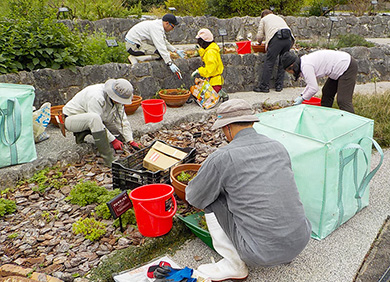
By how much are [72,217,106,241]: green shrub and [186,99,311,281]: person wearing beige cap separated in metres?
0.99

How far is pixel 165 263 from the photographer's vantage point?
237 cm

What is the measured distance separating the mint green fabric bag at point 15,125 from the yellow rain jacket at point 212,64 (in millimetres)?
3117

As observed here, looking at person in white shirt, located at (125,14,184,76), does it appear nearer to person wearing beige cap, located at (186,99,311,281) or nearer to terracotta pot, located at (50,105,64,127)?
Answer: terracotta pot, located at (50,105,64,127)

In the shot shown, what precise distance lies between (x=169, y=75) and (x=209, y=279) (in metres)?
4.48

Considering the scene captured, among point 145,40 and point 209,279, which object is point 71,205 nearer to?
point 209,279

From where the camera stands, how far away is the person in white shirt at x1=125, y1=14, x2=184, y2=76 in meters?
5.86

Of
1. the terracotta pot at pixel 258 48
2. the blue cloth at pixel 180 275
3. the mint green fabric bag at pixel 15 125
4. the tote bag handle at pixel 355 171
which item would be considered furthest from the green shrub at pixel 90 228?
the terracotta pot at pixel 258 48

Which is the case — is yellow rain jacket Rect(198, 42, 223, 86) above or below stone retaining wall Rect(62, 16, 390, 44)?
below

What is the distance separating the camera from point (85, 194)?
315 centimetres

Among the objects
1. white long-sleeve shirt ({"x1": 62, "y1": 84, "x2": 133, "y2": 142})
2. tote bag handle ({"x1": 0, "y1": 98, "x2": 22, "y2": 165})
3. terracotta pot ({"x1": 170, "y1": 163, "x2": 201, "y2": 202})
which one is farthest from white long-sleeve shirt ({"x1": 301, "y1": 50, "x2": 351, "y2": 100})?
tote bag handle ({"x1": 0, "y1": 98, "x2": 22, "y2": 165})

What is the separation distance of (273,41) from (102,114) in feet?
13.9

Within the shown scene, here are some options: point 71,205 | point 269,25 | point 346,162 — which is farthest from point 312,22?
point 71,205

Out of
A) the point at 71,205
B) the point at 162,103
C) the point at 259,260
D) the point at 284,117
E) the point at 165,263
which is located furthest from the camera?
the point at 162,103

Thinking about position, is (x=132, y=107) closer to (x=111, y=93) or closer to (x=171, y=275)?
(x=111, y=93)
